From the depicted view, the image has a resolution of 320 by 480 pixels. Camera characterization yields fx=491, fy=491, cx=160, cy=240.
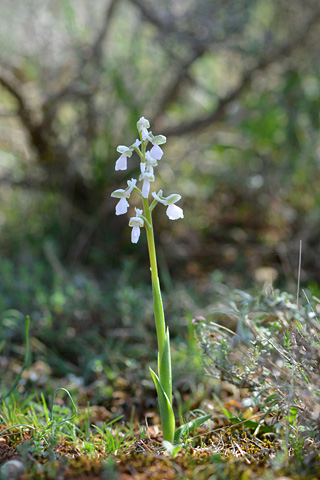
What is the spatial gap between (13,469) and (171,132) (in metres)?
2.69

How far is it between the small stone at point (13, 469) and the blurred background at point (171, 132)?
183 centimetres

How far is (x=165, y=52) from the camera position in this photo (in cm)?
350

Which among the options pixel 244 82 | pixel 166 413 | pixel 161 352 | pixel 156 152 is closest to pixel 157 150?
pixel 156 152

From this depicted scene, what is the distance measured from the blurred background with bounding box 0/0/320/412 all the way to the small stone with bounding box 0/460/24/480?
6.02ft

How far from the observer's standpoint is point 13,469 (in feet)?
4.02

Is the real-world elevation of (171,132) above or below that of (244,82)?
below

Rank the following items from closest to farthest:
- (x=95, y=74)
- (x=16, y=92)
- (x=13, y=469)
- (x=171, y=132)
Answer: (x=13, y=469), (x=16, y=92), (x=95, y=74), (x=171, y=132)

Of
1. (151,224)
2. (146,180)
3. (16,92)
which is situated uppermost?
(16,92)

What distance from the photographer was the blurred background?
131 inches

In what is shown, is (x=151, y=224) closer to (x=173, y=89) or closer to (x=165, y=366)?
(x=165, y=366)

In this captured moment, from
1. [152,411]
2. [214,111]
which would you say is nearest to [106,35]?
[214,111]

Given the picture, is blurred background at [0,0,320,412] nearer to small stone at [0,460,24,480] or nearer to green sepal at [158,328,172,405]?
green sepal at [158,328,172,405]

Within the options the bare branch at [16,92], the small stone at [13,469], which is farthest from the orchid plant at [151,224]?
the bare branch at [16,92]

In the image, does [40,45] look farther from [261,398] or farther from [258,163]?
[261,398]
